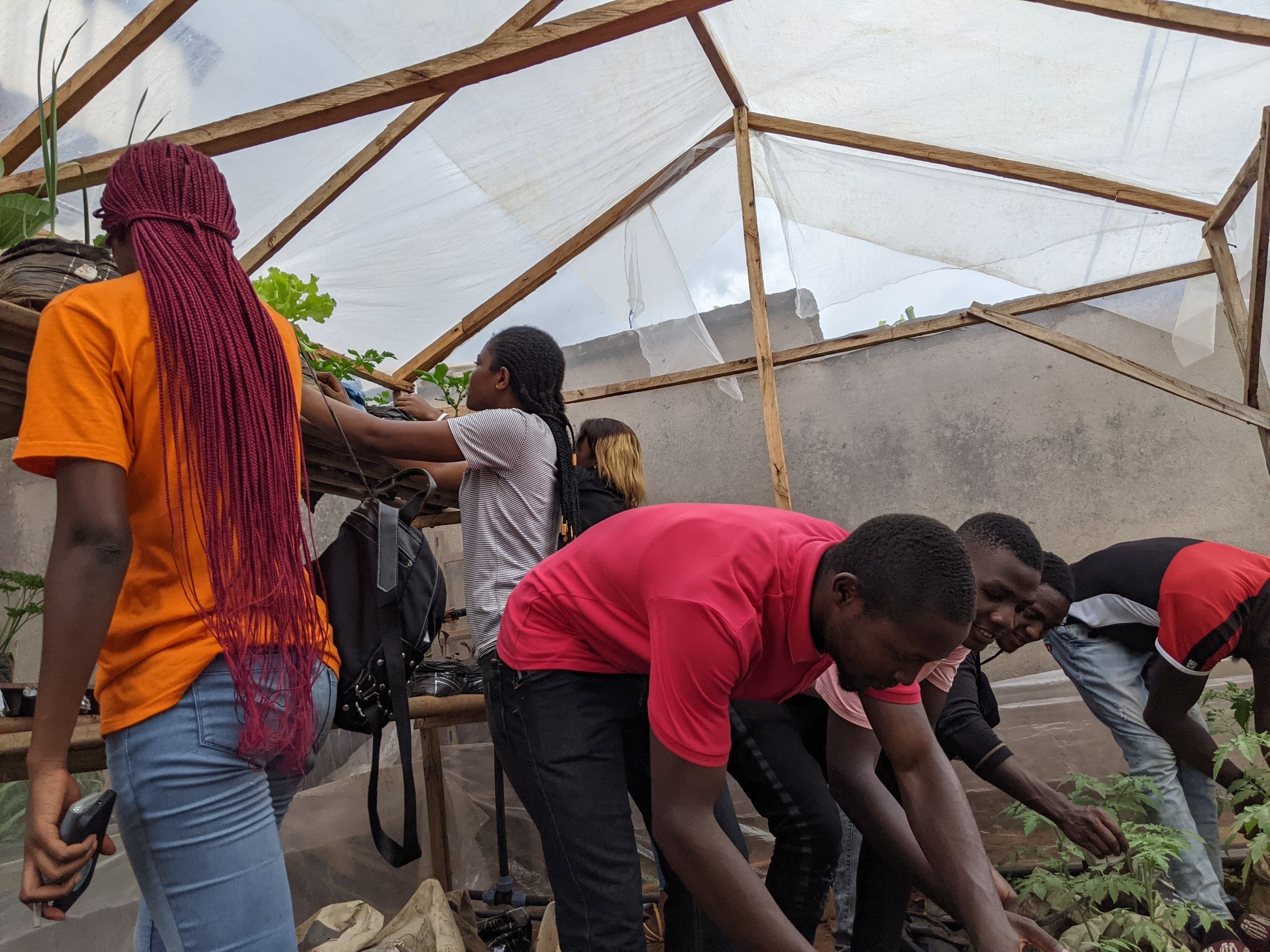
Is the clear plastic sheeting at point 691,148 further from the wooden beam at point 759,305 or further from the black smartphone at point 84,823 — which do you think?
the black smartphone at point 84,823

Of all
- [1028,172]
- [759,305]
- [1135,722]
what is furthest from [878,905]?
[759,305]

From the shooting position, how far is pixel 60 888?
3.34 feet

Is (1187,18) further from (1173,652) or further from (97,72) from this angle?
(97,72)

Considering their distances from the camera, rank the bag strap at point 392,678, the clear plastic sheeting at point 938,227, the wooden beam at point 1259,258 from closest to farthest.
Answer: the bag strap at point 392,678, the wooden beam at point 1259,258, the clear plastic sheeting at point 938,227

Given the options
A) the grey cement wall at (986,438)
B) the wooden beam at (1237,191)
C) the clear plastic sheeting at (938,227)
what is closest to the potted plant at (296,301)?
the clear plastic sheeting at (938,227)

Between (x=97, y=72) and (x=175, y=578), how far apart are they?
8.94ft

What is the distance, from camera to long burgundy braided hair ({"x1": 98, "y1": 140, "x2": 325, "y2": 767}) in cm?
118

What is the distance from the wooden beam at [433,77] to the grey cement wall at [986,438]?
4241 millimetres

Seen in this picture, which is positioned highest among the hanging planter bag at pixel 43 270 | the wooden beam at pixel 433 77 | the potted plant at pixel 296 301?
the wooden beam at pixel 433 77

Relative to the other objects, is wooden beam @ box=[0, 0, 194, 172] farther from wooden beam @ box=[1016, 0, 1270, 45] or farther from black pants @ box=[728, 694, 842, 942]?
wooden beam @ box=[1016, 0, 1270, 45]

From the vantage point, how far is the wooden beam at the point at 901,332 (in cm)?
548

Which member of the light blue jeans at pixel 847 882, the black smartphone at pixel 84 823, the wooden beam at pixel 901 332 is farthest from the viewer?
the wooden beam at pixel 901 332

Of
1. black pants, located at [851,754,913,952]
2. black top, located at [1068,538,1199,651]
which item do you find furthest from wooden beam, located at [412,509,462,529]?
black top, located at [1068,538,1199,651]

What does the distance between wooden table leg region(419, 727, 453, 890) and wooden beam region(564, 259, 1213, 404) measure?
2661mm
